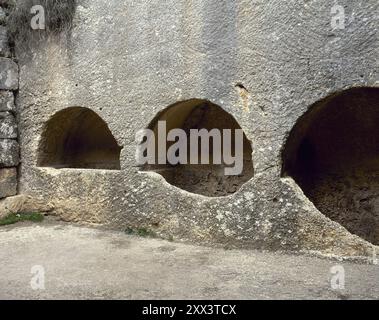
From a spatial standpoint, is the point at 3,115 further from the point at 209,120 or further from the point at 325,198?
the point at 325,198

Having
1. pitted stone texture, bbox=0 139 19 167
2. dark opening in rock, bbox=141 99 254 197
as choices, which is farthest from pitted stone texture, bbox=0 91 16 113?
dark opening in rock, bbox=141 99 254 197

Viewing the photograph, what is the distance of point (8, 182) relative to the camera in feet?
14.3

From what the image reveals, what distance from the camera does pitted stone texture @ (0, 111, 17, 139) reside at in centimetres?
430

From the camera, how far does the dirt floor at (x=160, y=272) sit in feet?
7.43

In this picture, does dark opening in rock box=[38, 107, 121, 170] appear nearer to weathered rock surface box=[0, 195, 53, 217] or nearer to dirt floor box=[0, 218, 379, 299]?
weathered rock surface box=[0, 195, 53, 217]

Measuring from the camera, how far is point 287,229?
118 inches

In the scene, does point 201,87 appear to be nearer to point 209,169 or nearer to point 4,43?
point 209,169

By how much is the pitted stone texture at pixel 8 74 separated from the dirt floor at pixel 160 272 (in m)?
1.76

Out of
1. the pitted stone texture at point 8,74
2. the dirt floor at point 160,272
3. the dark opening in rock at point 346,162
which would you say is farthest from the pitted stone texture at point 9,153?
the dark opening in rock at point 346,162

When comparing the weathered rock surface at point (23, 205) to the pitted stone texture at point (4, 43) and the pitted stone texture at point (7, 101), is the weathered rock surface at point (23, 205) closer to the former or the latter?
the pitted stone texture at point (7, 101)

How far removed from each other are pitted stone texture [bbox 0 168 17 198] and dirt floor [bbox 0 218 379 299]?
3.12ft

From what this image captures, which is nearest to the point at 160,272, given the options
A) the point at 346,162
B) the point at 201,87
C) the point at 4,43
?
the point at 201,87

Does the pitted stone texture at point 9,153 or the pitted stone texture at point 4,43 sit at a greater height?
the pitted stone texture at point 4,43

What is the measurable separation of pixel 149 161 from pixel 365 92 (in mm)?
2103
